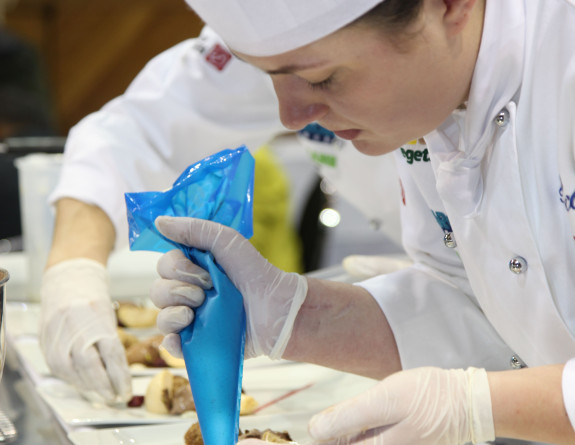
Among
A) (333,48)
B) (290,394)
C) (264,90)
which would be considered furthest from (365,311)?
(264,90)

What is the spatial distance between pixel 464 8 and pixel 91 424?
2.90 feet

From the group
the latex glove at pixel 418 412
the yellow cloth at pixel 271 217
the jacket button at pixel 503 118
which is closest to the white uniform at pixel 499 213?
the jacket button at pixel 503 118

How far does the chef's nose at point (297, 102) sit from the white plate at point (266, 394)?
55 centimetres

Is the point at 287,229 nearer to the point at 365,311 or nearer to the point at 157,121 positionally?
the point at 157,121

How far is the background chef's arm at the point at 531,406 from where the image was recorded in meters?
1.00

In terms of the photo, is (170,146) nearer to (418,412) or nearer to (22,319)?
(22,319)

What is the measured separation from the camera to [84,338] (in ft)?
4.88

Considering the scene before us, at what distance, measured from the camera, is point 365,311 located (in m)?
1.38

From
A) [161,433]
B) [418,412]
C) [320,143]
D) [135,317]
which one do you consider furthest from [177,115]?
[418,412]

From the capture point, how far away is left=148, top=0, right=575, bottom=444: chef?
1011mm

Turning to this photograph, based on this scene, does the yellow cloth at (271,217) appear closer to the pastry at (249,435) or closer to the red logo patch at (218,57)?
the red logo patch at (218,57)

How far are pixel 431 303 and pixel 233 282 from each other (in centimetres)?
43

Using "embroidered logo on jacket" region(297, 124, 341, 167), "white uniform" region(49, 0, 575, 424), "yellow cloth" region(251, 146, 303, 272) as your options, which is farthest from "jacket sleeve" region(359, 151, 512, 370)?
"yellow cloth" region(251, 146, 303, 272)

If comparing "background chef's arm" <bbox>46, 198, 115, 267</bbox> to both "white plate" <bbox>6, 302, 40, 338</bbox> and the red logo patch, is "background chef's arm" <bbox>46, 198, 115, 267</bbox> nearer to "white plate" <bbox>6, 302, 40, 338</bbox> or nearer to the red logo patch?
"white plate" <bbox>6, 302, 40, 338</bbox>
